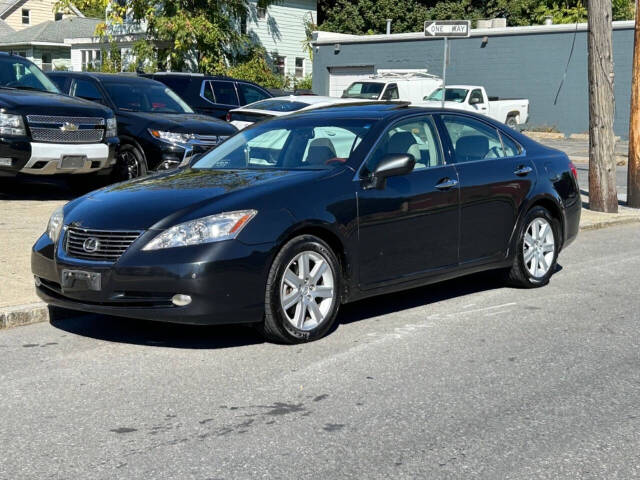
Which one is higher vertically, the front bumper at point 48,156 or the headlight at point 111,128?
the headlight at point 111,128

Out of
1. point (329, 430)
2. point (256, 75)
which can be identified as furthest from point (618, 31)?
point (329, 430)

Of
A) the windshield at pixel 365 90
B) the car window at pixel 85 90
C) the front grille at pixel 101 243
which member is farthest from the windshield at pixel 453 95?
the front grille at pixel 101 243

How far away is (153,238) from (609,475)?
3131 mm

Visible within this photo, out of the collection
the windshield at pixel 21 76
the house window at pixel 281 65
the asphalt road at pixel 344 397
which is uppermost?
the house window at pixel 281 65

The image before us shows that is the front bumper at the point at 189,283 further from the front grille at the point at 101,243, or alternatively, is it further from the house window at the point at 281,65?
the house window at the point at 281,65

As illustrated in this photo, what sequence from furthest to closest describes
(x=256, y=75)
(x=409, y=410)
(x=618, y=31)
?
1. (x=256, y=75)
2. (x=618, y=31)
3. (x=409, y=410)

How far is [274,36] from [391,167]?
39348 mm

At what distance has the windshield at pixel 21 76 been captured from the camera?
14.3 meters

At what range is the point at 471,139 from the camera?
823 cm

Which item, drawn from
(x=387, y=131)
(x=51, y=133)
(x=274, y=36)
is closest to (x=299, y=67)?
(x=274, y=36)

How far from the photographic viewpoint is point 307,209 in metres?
6.63

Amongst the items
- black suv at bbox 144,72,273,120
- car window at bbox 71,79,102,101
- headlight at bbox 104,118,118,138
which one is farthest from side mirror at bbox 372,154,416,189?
black suv at bbox 144,72,273,120

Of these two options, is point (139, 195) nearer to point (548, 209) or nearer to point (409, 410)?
point (409, 410)

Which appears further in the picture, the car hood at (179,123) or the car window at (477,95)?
the car window at (477,95)
